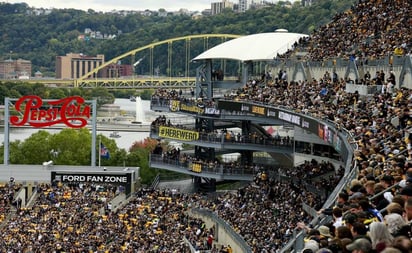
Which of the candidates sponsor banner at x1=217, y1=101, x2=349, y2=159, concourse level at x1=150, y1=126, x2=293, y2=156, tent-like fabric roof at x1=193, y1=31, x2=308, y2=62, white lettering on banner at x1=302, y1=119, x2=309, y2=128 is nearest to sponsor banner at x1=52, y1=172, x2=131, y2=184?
concourse level at x1=150, y1=126, x2=293, y2=156

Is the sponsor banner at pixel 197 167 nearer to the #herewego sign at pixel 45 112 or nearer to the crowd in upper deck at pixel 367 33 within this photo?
the crowd in upper deck at pixel 367 33

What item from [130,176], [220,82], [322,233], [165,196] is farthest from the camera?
[220,82]

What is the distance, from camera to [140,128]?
142875 millimetres

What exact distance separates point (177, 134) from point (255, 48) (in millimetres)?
10149

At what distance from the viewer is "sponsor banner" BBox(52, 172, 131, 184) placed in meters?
50.6

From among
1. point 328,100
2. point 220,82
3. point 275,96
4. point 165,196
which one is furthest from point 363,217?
point 220,82

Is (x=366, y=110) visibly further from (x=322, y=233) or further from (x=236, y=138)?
(x=236, y=138)

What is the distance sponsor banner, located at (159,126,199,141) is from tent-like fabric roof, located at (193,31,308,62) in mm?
7787

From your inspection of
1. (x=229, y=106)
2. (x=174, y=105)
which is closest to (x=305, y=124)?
(x=229, y=106)

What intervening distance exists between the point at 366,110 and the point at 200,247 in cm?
1202

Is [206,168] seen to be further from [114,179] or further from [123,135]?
[123,135]

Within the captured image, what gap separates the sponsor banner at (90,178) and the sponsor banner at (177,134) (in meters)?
3.71

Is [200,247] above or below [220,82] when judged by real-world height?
below

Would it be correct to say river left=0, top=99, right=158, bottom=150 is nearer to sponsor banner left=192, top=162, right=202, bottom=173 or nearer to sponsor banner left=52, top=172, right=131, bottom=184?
sponsor banner left=52, top=172, right=131, bottom=184
